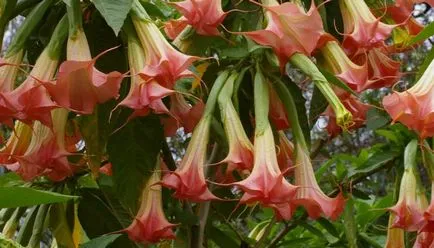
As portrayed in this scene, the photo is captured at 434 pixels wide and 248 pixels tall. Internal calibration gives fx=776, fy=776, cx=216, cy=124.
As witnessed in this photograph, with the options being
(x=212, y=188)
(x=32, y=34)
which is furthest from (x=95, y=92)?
(x=212, y=188)

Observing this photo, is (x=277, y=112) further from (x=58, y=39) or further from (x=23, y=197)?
(x=23, y=197)

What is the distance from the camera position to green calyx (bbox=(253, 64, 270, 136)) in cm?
110

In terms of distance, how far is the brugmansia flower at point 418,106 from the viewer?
1.00 metres

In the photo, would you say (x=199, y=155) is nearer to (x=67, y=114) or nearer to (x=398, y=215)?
(x=67, y=114)

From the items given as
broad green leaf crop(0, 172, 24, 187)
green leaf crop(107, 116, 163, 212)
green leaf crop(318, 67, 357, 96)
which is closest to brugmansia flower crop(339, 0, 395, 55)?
green leaf crop(318, 67, 357, 96)

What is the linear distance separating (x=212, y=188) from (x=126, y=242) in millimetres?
177

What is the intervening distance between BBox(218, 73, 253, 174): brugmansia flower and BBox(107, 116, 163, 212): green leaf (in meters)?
0.11

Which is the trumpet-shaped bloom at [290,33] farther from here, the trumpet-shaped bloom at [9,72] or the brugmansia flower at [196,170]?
the trumpet-shaped bloom at [9,72]

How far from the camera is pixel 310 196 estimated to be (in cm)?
111

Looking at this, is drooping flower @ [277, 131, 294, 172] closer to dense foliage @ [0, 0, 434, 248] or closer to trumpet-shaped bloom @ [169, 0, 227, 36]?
dense foliage @ [0, 0, 434, 248]

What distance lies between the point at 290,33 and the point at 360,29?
0.19 metres

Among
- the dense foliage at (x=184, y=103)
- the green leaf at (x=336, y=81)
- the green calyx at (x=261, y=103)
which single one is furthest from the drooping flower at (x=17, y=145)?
the green leaf at (x=336, y=81)

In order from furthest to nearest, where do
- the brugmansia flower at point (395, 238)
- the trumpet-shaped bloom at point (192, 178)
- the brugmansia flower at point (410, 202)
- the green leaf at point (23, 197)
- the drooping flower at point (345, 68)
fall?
the brugmansia flower at point (395, 238)
the brugmansia flower at point (410, 202)
the drooping flower at point (345, 68)
the trumpet-shaped bloom at point (192, 178)
the green leaf at point (23, 197)

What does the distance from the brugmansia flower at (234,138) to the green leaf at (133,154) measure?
0.36 ft
